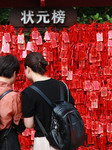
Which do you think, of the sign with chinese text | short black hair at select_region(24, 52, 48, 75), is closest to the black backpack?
short black hair at select_region(24, 52, 48, 75)

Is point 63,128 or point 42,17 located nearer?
point 63,128

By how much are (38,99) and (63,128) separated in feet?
1.03

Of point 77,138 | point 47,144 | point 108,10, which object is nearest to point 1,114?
point 47,144

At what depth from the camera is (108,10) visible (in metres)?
6.35

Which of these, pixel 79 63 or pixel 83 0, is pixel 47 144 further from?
pixel 83 0

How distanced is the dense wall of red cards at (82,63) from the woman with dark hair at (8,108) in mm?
1349

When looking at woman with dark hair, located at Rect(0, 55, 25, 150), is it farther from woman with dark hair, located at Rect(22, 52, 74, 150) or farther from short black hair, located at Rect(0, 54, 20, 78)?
woman with dark hair, located at Rect(22, 52, 74, 150)

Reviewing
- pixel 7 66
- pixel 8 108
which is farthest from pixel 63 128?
pixel 7 66

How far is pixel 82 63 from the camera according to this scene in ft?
10.5

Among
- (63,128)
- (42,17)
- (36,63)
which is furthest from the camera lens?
(42,17)

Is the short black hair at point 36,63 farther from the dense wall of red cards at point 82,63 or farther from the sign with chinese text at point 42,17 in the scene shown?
the sign with chinese text at point 42,17

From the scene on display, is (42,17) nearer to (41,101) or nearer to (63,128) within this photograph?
(41,101)

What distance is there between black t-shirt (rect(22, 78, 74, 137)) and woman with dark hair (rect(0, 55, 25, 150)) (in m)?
0.12

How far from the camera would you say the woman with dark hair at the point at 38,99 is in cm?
167
